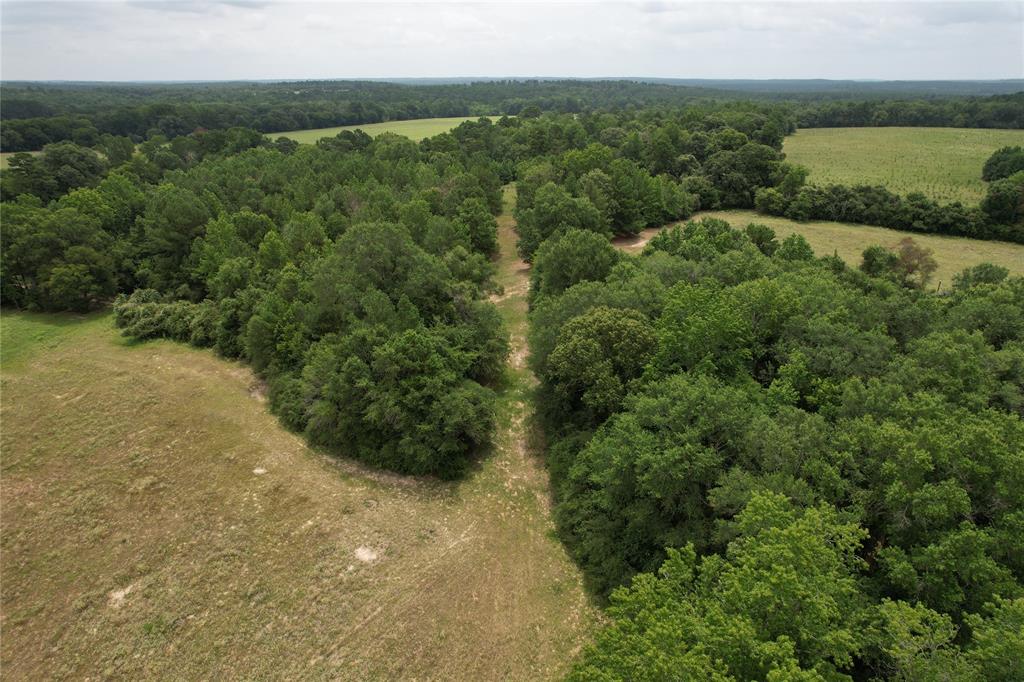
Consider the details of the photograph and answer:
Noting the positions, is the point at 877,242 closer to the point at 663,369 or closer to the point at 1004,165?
the point at 1004,165

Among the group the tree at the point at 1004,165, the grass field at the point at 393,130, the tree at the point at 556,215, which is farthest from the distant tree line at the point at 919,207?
the grass field at the point at 393,130

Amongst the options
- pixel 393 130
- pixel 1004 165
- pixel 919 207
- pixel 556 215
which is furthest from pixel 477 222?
pixel 393 130

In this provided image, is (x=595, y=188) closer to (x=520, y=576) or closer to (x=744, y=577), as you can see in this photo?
(x=520, y=576)

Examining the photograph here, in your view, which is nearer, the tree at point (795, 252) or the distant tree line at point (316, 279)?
the distant tree line at point (316, 279)

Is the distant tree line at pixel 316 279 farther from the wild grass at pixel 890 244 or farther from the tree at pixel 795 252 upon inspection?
the wild grass at pixel 890 244

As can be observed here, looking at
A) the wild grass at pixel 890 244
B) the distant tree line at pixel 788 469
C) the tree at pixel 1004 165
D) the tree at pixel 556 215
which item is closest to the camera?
the distant tree line at pixel 788 469

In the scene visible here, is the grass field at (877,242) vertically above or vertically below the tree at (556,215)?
below

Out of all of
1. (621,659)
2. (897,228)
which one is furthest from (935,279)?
(621,659)
